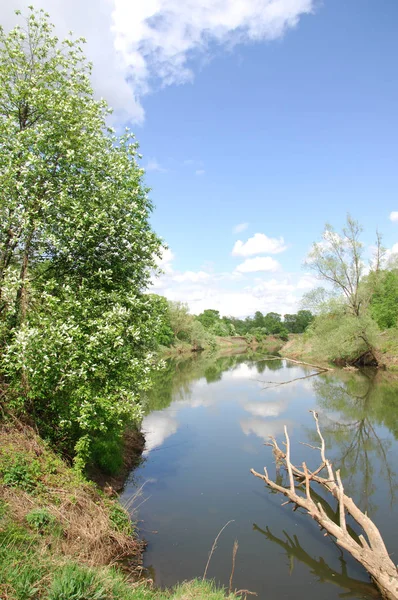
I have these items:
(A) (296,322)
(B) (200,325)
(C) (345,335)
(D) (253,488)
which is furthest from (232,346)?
(D) (253,488)

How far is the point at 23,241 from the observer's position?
500 inches

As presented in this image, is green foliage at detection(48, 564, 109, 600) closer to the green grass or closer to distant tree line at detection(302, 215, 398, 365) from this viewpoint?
the green grass

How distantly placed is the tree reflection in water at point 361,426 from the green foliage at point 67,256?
1052 centimetres

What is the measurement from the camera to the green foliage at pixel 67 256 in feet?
37.2

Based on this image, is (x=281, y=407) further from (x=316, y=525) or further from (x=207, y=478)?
(x=316, y=525)

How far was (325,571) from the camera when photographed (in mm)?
10156

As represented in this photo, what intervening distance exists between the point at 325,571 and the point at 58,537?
6.96 metres

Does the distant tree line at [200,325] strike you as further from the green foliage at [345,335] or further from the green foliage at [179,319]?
the green foliage at [345,335]

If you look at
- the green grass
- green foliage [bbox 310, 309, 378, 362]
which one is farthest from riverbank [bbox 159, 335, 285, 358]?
the green grass

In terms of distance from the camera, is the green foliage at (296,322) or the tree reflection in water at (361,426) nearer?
the tree reflection in water at (361,426)

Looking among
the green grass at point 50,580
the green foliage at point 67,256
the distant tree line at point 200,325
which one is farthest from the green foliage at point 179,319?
the green grass at point 50,580

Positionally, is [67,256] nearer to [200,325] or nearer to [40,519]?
[40,519]

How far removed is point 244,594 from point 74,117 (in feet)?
49.9

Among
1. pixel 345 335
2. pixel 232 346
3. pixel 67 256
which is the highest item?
pixel 67 256
